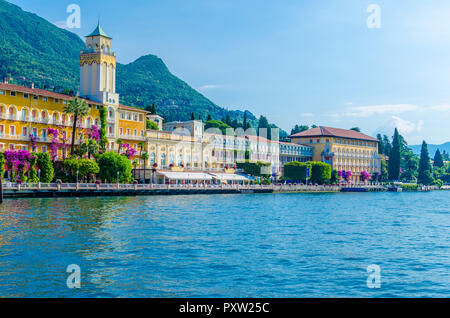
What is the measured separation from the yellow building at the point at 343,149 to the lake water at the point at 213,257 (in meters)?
96.2

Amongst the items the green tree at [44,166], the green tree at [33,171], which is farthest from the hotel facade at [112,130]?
the green tree at [33,171]

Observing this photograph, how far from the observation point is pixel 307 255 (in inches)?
839

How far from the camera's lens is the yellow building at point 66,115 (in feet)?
211

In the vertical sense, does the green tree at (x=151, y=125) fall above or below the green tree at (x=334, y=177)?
above

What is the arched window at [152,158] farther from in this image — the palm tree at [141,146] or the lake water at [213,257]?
the lake water at [213,257]

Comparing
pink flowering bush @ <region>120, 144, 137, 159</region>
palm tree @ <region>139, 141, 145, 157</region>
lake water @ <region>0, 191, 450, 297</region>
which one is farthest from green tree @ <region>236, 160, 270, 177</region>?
lake water @ <region>0, 191, 450, 297</region>

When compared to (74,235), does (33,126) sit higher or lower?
higher

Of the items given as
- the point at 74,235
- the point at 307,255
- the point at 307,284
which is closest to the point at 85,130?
the point at 74,235

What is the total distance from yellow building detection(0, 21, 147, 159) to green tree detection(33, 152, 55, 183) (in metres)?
5.13
